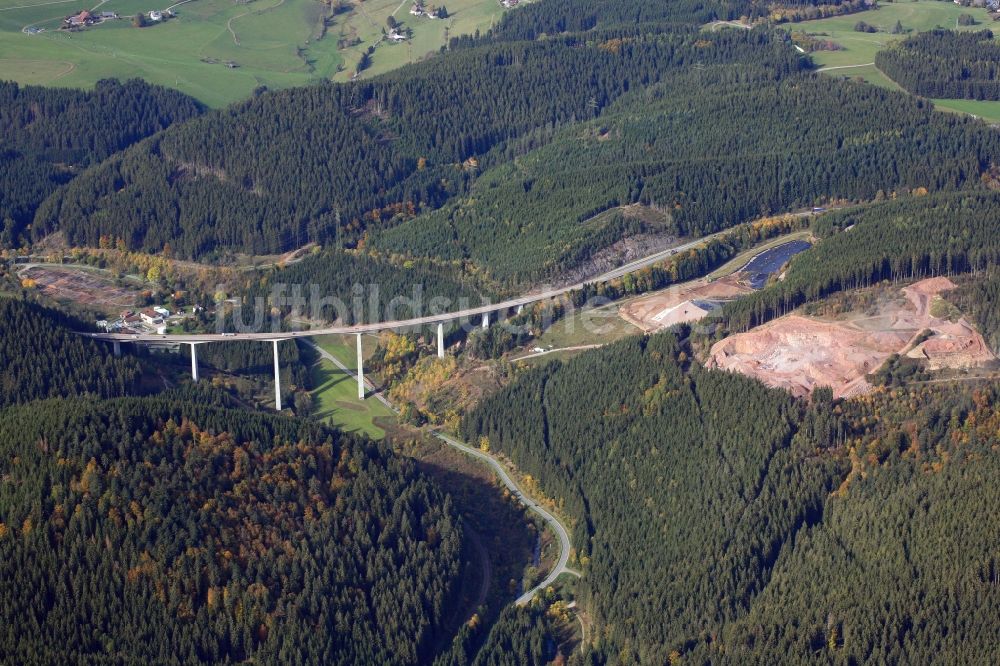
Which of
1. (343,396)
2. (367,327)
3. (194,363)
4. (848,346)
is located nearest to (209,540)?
(194,363)

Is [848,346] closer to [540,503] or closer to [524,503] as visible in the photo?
[540,503]

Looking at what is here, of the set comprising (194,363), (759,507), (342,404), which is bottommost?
(342,404)

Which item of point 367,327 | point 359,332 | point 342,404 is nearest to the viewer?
point 342,404

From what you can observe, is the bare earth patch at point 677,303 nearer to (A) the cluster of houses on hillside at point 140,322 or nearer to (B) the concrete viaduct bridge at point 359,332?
(B) the concrete viaduct bridge at point 359,332

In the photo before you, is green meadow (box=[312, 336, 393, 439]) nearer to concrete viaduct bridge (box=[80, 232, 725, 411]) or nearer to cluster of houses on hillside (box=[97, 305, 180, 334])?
concrete viaduct bridge (box=[80, 232, 725, 411])

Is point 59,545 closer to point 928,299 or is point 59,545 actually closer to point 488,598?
point 488,598

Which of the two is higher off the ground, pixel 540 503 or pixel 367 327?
pixel 367 327

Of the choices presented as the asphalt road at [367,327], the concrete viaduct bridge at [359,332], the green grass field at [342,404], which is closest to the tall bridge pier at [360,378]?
the concrete viaduct bridge at [359,332]

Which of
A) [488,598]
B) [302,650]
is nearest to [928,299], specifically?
[488,598]

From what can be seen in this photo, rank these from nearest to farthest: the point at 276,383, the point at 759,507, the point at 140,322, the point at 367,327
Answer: the point at 759,507 → the point at 276,383 → the point at 367,327 → the point at 140,322
